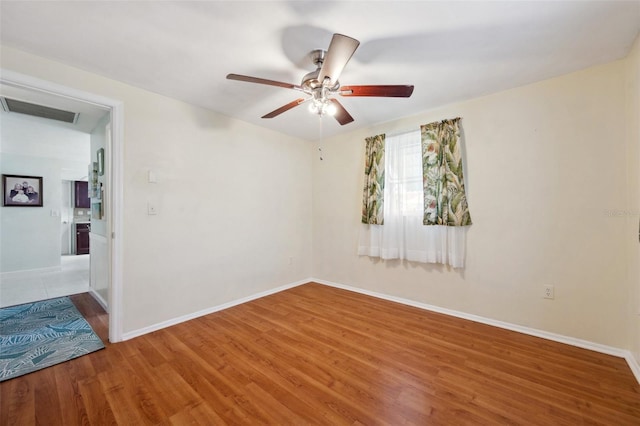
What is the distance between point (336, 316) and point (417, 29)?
2.71 m

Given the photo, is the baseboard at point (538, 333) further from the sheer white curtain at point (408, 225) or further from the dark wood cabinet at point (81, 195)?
the dark wood cabinet at point (81, 195)

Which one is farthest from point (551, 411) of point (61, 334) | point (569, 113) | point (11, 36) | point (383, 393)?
point (11, 36)

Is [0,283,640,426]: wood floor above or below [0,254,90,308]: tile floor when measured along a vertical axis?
below

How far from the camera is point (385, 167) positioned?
338cm

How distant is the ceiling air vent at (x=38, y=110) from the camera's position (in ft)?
9.33

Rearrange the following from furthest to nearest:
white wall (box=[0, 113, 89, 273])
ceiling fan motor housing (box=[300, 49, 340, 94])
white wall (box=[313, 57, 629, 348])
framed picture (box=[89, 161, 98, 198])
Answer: white wall (box=[0, 113, 89, 273]) < framed picture (box=[89, 161, 98, 198]) < white wall (box=[313, 57, 629, 348]) < ceiling fan motor housing (box=[300, 49, 340, 94])

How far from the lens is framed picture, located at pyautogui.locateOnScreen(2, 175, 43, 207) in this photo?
4.59 m

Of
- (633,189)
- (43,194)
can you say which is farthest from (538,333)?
(43,194)

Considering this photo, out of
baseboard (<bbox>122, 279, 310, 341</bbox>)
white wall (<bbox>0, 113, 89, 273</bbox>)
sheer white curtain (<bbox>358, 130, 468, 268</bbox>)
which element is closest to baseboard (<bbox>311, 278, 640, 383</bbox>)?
sheer white curtain (<bbox>358, 130, 468, 268</bbox>)

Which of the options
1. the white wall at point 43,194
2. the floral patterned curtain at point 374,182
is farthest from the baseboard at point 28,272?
the floral patterned curtain at point 374,182

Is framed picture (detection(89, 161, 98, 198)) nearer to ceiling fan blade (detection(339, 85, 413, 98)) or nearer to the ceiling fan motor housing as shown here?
the ceiling fan motor housing

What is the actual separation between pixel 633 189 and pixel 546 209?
20.9 inches

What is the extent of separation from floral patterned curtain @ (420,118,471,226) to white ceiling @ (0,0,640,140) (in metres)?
0.52

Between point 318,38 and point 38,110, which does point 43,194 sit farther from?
point 318,38
